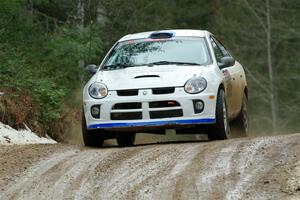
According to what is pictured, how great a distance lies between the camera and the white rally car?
425 inches

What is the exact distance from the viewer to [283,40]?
41.0 metres

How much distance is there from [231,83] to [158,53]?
126 centimetres

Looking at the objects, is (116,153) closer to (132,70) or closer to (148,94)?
(148,94)

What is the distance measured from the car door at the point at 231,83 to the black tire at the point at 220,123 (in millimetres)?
534

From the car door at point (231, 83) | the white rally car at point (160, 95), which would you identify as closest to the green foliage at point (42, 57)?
the white rally car at point (160, 95)

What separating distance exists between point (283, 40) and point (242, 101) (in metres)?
28.0

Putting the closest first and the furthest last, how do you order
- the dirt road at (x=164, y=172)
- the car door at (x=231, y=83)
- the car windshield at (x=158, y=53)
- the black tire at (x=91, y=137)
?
the dirt road at (x=164, y=172) → the black tire at (x=91, y=137) → the car windshield at (x=158, y=53) → the car door at (x=231, y=83)

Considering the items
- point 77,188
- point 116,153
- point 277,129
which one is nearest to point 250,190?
point 77,188

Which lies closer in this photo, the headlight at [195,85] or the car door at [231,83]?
the headlight at [195,85]

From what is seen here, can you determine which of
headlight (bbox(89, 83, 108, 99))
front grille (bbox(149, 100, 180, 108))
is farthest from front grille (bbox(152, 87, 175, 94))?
headlight (bbox(89, 83, 108, 99))

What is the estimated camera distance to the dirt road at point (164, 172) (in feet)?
24.0

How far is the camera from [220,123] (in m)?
11.0

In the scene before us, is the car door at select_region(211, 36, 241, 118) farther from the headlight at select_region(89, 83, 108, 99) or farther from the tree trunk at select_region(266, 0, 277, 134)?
the tree trunk at select_region(266, 0, 277, 134)

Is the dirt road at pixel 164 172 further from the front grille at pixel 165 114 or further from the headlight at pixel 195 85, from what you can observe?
the headlight at pixel 195 85
